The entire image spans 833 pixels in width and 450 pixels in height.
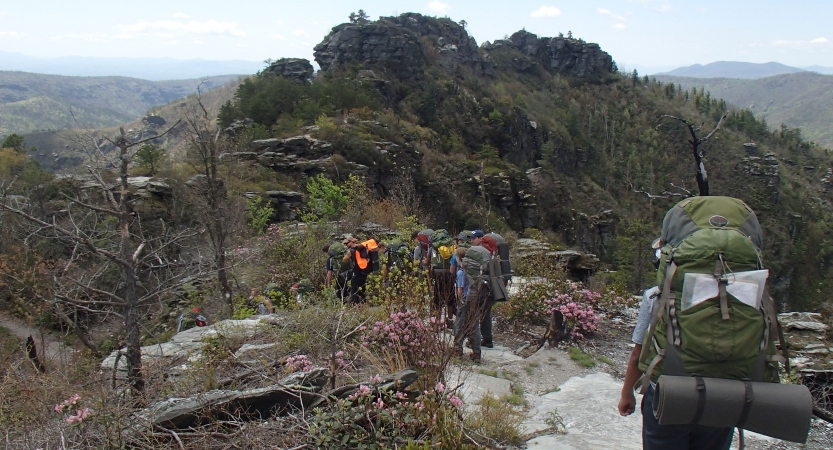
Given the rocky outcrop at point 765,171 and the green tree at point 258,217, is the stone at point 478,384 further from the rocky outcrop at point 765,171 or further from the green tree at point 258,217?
the rocky outcrop at point 765,171

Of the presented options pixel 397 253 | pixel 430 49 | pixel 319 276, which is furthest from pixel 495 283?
pixel 430 49

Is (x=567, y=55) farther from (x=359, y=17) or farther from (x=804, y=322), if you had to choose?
(x=804, y=322)

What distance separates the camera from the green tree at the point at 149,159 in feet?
56.6

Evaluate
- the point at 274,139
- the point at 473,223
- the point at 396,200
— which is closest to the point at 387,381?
the point at 396,200

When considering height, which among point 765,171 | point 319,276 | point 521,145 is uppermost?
point 521,145

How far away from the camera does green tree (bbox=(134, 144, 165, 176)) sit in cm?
1727

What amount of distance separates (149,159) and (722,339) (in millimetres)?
19021

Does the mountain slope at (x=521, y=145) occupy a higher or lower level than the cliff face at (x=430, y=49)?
lower

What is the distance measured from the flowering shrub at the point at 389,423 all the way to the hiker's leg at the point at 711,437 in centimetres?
131

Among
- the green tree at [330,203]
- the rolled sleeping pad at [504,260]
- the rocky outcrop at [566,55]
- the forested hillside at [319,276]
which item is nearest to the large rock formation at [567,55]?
the rocky outcrop at [566,55]

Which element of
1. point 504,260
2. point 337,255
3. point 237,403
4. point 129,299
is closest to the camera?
point 237,403

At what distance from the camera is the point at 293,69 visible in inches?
1469

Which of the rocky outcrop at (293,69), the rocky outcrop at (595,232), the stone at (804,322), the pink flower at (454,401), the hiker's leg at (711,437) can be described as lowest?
the rocky outcrop at (595,232)

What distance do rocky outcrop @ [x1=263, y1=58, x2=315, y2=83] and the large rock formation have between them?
51.2 m
